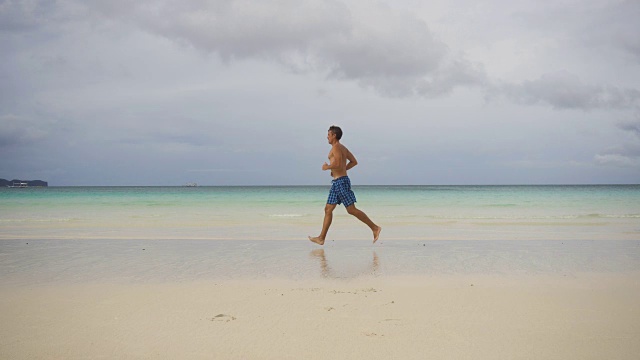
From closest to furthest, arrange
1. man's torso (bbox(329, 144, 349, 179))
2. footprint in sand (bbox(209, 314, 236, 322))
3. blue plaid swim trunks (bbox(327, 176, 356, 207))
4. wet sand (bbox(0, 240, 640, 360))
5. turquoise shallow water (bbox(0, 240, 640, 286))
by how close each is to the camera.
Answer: wet sand (bbox(0, 240, 640, 360)), footprint in sand (bbox(209, 314, 236, 322)), turquoise shallow water (bbox(0, 240, 640, 286)), blue plaid swim trunks (bbox(327, 176, 356, 207)), man's torso (bbox(329, 144, 349, 179))

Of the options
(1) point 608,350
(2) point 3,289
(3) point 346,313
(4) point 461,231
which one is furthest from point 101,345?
(4) point 461,231

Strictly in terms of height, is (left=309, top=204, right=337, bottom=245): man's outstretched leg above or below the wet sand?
above

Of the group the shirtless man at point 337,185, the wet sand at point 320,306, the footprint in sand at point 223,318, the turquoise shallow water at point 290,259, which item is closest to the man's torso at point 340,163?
the shirtless man at point 337,185

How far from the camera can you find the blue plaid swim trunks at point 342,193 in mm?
6914

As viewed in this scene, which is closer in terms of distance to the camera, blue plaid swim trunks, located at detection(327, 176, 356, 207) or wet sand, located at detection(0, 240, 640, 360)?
wet sand, located at detection(0, 240, 640, 360)

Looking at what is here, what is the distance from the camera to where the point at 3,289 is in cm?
414

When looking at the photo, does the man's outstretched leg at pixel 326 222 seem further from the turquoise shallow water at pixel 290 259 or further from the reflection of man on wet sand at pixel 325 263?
the reflection of man on wet sand at pixel 325 263

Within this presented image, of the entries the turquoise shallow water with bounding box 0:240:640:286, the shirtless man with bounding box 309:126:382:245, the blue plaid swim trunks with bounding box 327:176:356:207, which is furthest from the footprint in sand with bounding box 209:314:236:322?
the blue plaid swim trunks with bounding box 327:176:356:207

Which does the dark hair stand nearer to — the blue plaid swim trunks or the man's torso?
the man's torso

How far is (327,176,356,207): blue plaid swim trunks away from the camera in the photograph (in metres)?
6.91

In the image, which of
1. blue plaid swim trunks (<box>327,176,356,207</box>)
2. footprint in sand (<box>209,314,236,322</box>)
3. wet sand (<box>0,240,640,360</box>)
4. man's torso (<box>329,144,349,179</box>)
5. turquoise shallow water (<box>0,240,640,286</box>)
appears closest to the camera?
wet sand (<box>0,240,640,360</box>)

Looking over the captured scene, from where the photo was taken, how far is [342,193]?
692 cm

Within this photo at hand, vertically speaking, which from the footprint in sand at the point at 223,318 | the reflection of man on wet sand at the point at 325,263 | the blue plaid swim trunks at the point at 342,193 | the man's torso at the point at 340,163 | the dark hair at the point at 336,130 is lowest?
the footprint in sand at the point at 223,318

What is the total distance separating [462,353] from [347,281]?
193cm
